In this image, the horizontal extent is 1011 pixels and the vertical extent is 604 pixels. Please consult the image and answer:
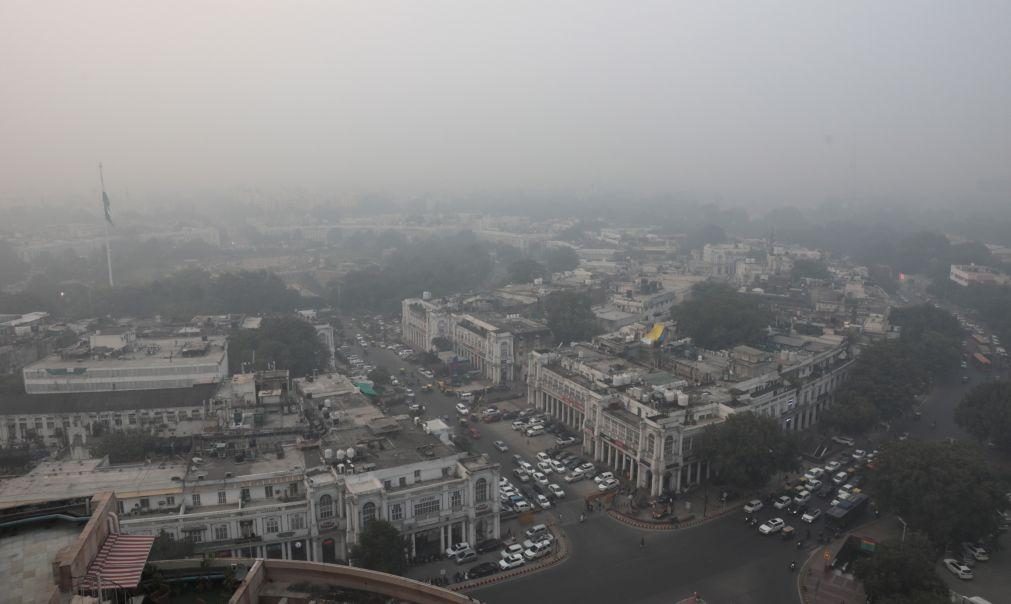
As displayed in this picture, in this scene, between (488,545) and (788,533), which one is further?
(788,533)

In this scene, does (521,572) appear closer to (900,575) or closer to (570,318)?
(900,575)

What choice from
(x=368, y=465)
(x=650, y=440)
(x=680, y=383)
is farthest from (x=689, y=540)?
(x=368, y=465)

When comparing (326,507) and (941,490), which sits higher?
(941,490)

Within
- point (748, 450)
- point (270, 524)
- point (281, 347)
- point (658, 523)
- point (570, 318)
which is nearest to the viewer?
point (270, 524)

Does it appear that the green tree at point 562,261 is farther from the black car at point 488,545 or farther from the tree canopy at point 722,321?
the black car at point 488,545

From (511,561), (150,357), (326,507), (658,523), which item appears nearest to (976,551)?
(658,523)

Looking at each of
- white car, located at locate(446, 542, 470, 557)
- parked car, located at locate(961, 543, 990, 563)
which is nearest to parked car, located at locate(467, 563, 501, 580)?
white car, located at locate(446, 542, 470, 557)
